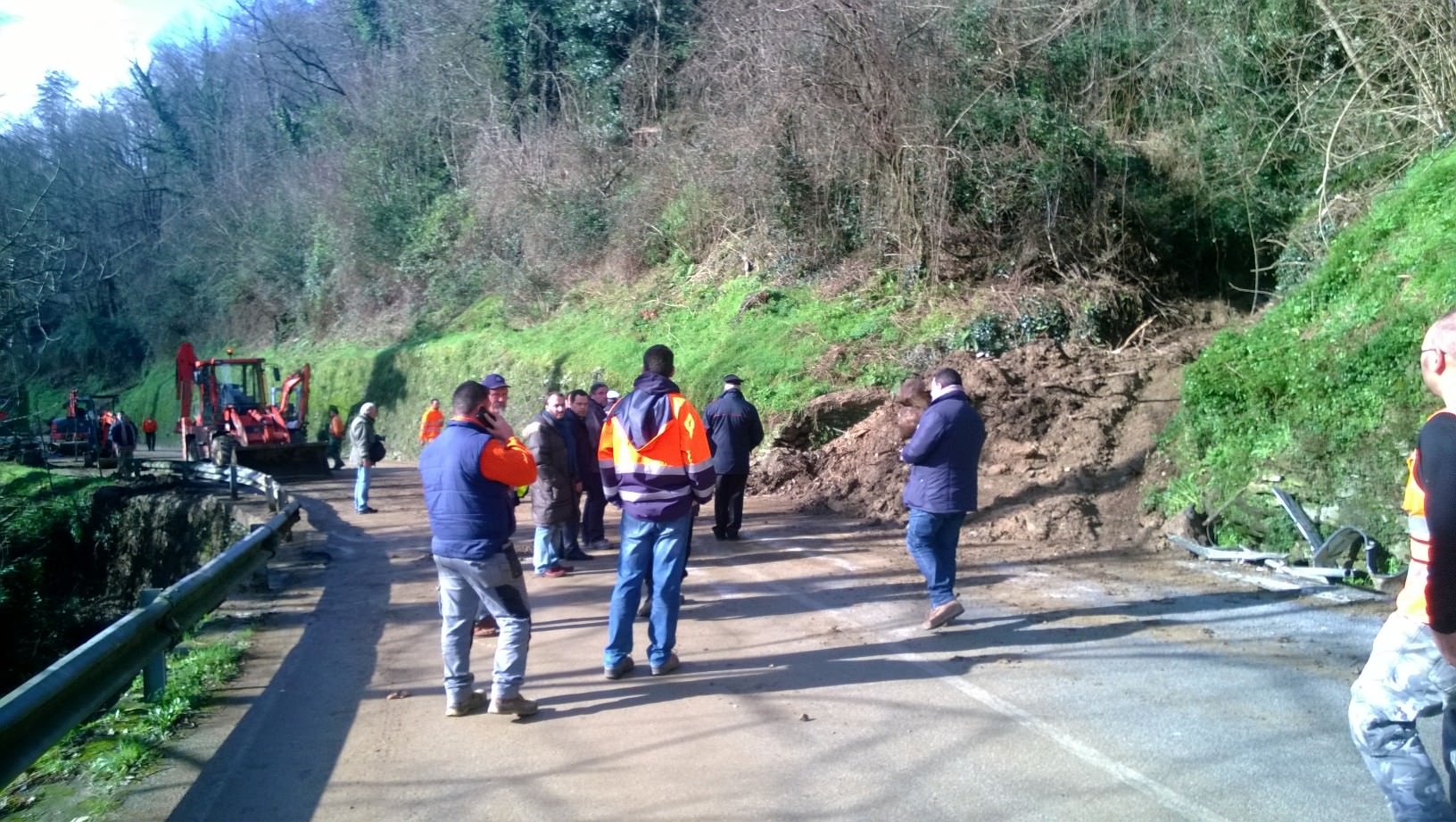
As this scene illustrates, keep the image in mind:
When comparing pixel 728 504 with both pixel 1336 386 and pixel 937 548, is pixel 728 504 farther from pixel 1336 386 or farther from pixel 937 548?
pixel 1336 386

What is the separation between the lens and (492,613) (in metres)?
6.29

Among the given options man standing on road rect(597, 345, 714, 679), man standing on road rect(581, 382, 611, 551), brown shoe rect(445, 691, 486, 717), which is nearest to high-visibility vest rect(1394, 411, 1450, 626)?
man standing on road rect(597, 345, 714, 679)

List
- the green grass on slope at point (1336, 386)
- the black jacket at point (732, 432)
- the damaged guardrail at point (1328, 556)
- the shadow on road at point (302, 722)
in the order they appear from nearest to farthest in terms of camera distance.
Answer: the shadow on road at point (302, 722), the damaged guardrail at point (1328, 556), the green grass on slope at point (1336, 386), the black jacket at point (732, 432)

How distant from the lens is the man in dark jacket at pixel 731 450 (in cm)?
1248

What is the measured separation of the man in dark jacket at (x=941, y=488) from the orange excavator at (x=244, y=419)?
21.3 metres

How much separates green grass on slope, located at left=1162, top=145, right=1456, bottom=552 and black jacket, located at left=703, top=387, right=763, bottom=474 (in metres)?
4.38

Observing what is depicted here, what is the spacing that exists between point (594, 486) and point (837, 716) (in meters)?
6.09

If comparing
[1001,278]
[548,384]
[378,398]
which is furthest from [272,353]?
[1001,278]

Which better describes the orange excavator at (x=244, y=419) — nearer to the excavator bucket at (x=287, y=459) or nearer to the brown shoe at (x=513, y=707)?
the excavator bucket at (x=287, y=459)

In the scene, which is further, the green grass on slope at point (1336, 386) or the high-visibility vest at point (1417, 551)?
the green grass on slope at point (1336, 386)

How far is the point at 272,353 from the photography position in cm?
4544

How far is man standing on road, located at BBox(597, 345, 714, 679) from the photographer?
688 cm

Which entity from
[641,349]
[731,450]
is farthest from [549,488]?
[641,349]

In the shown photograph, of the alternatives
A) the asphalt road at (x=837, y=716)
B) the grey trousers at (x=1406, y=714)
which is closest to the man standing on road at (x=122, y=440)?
the asphalt road at (x=837, y=716)
